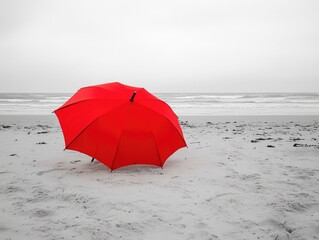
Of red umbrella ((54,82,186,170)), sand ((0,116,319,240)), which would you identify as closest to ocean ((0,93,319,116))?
sand ((0,116,319,240))

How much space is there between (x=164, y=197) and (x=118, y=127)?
1.14m

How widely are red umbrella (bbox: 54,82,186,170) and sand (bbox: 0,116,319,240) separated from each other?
0.38m

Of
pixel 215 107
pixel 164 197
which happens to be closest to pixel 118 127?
pixel 164 197

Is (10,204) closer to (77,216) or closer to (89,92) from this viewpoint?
(77,216)

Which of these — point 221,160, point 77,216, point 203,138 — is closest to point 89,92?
point 77,216

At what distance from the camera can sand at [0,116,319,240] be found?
2512mm

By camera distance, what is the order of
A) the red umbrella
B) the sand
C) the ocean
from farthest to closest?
1. the ocean
2. the red umbrella
3. the sand

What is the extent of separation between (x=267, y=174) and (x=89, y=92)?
302cm

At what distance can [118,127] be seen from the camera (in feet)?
12.2

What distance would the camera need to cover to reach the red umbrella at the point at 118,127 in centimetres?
367

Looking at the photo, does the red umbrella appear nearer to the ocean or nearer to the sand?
the sand

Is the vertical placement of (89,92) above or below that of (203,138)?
above

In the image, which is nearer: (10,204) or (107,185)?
(10,204)

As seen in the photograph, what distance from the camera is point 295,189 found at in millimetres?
3543
